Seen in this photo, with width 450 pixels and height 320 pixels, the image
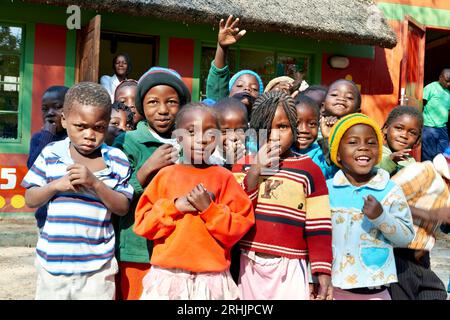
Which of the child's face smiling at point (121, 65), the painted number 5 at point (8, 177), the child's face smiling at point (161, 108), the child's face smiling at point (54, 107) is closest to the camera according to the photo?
the child's face smiling at point (161, 108)

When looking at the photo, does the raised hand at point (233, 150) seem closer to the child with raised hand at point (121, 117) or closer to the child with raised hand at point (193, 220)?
the child with raised hand at point (193, 220)

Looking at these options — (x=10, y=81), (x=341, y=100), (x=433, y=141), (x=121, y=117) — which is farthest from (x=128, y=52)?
(x=341, y=100)

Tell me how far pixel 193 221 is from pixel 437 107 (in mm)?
7272

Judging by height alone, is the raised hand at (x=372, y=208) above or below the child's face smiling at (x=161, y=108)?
below

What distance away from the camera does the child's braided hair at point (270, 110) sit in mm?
2287

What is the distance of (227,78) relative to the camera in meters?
3.31

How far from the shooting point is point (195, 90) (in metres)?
7.23

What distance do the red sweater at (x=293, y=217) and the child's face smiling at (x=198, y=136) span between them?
26 cm

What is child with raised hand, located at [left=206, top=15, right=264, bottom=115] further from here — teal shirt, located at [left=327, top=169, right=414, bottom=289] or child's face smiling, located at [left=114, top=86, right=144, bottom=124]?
teal shirt, located at [left=327, top=169, right=414, bottom=289]

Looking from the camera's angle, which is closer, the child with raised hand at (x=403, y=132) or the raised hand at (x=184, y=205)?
the raised hand at (x=184, y=205)

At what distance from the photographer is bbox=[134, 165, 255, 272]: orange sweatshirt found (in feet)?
6.66

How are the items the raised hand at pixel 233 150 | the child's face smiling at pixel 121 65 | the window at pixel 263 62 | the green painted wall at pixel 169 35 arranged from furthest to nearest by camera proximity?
the window at pixel 263 62 < the child's face smiling at pixel 121 65 < the green painted wall at pixel 169 35 < the raised hand at pixel 233 150

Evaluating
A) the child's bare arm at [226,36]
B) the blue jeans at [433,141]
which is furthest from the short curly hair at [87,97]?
the blue jeans at [433,141]

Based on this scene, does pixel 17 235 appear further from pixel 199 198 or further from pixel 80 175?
pixel 199 198
